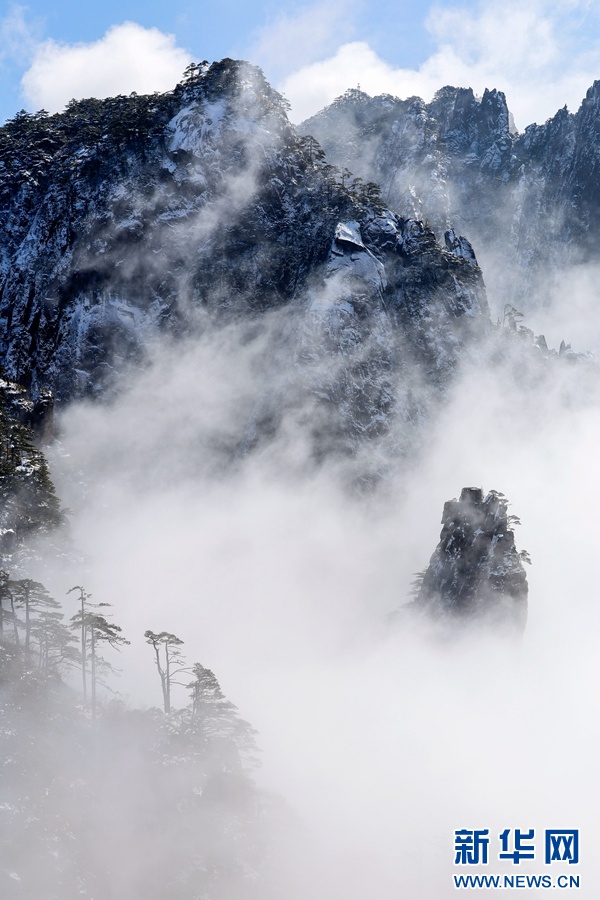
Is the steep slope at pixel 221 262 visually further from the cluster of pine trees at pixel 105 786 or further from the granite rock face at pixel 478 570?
the cluster of pine trees at pixel 105 786

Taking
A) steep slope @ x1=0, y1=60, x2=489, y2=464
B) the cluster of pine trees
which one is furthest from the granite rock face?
the cluster of pine trees

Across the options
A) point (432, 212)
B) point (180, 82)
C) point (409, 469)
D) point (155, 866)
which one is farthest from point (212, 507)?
point (432, 212)

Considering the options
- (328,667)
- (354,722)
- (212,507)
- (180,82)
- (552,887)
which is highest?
(180,82)

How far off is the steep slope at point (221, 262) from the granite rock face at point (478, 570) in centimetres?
2952

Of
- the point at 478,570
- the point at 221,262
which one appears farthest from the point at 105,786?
the point at 221,262

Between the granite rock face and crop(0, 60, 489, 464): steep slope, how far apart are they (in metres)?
29.5

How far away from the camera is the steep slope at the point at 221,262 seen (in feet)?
397

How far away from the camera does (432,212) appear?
186125 millimetres

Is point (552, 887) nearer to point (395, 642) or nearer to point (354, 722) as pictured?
point (354, 722)

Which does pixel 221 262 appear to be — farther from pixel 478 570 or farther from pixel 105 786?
pixel 105 786

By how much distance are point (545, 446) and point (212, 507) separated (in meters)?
68.0

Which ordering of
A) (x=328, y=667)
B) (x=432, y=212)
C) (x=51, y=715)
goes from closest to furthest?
(x=51, y=715) → (x=328, y=667) → (x=432, y=212)

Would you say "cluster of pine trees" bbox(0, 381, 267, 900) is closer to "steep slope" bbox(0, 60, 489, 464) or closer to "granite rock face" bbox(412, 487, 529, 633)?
"granite rock face" bbox(412, 487, 529, 633)

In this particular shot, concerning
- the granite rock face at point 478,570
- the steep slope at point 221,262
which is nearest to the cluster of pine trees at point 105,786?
the granite rock face at point 478,570
